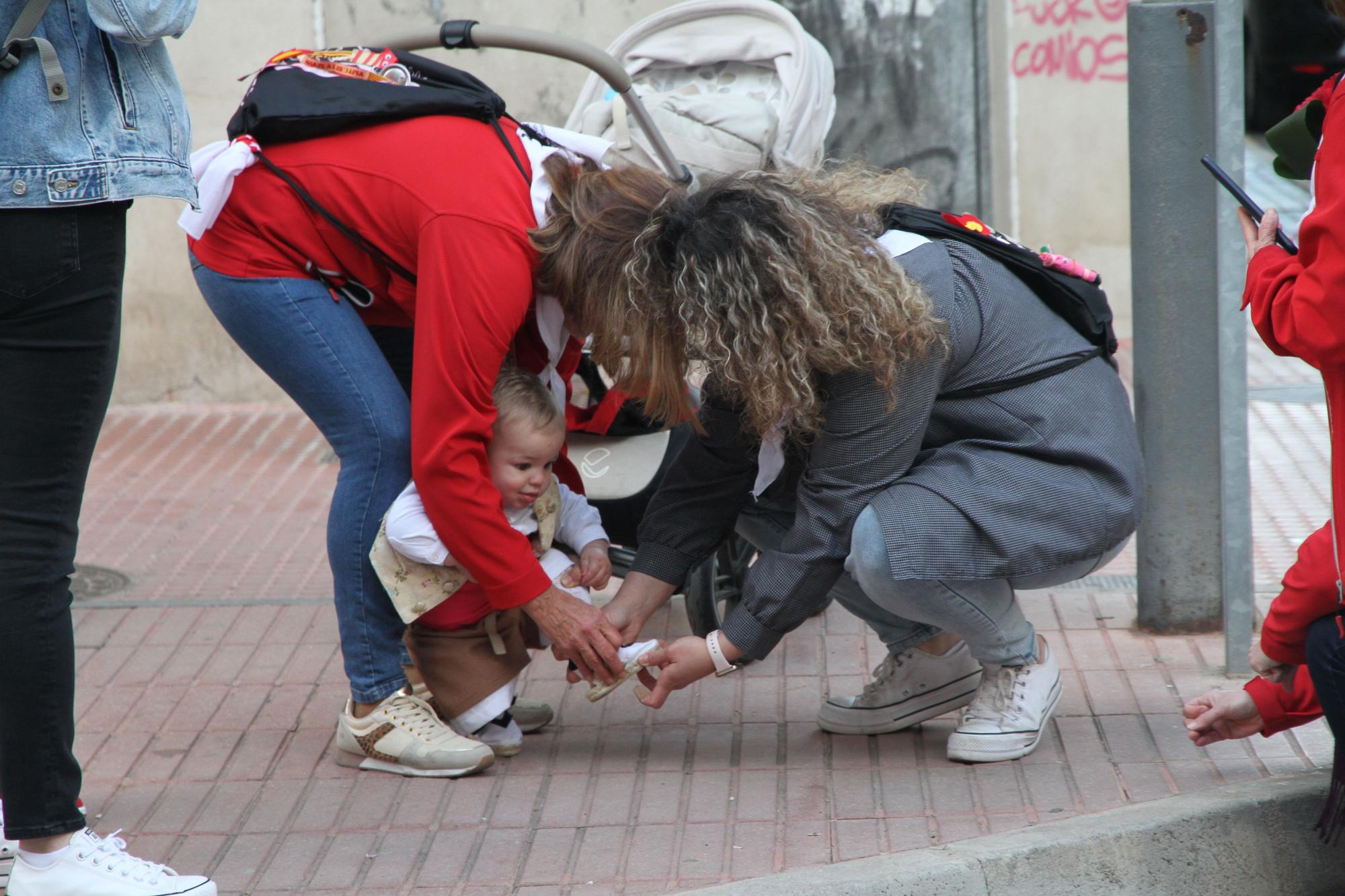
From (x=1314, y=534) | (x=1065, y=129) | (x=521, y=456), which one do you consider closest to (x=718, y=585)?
(x=521, y=456)

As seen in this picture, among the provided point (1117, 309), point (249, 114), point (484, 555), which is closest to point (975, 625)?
point (484, 555)

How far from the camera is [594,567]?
3.33 m

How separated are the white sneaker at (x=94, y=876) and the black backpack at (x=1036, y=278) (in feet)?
5.56

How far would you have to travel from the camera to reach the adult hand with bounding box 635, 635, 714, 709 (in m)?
3.03

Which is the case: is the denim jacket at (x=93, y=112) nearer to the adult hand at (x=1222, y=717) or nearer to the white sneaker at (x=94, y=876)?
the white sneaker at (x=94, y=876)

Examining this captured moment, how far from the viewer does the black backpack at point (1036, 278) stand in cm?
301

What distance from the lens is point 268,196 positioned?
307 cm

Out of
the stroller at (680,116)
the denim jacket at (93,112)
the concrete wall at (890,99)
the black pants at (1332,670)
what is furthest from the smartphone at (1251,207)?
the concrete wall at (890,99)

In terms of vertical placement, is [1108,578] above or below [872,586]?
below

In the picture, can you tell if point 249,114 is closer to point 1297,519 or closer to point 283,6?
point 1297,519

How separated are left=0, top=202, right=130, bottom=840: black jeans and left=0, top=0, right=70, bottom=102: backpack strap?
7.4 inches

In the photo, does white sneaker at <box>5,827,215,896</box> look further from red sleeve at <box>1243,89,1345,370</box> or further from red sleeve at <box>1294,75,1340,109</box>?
red sleeve at <box>1294,75,1340,109</box>

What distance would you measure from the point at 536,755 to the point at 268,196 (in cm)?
133

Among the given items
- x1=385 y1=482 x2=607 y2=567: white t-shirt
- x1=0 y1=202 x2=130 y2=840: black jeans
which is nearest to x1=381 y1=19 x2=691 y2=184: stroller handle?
x1=385 y1=482 x2=607 y2=567: white t-shirt
